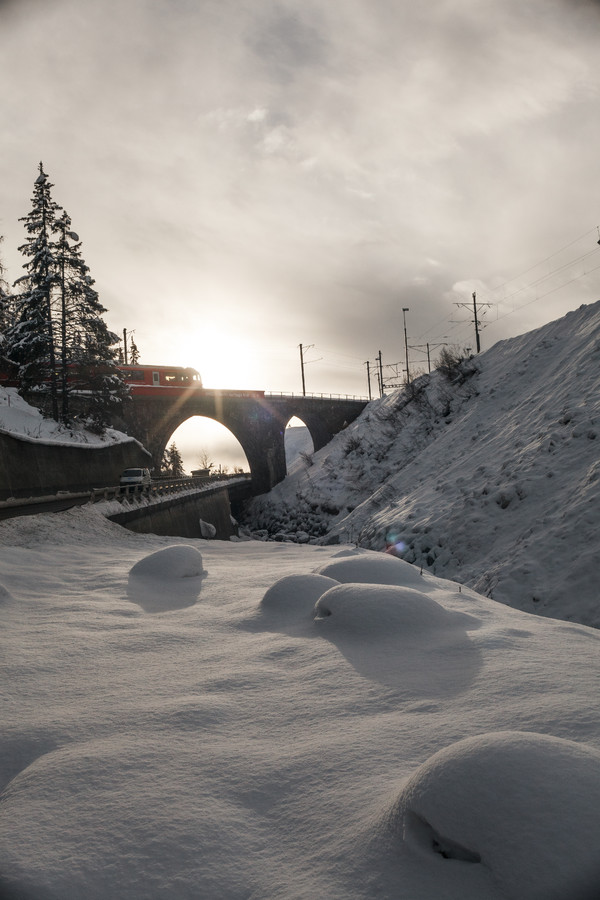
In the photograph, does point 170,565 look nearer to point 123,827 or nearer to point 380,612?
point 380,612

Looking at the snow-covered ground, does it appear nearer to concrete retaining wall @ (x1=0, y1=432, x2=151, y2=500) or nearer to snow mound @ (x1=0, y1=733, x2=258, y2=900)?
snow mound @ (x1=0, y1=733, x2=258, y2=900)

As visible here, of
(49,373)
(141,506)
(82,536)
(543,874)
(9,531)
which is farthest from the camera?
→ (49,373)

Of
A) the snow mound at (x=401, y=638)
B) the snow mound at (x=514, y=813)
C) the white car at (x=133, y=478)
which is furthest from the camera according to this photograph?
the white car at (x=133, y=478)

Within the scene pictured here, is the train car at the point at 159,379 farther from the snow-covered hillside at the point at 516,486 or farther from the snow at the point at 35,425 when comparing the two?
the snow-covered hillside at the point at 516,486

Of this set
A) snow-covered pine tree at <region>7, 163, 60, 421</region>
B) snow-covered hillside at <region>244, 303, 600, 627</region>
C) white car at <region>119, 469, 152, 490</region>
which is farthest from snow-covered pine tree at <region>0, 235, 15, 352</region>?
snow-covered hillside at <region>244, 303, 600, 627</region>

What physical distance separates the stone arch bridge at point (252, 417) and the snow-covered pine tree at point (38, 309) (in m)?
8.04

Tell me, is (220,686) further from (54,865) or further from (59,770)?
(54,865)

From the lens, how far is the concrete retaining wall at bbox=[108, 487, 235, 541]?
53.7 feet

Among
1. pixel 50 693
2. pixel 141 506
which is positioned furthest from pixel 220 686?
pixel 141 506

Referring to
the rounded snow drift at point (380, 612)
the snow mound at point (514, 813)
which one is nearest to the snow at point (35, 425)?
the rounded snow drift at point (380, 612)

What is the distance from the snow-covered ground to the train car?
3314 centimetres

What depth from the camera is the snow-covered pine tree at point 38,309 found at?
91.6ft

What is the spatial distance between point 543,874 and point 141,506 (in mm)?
17279

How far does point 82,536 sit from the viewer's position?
12.0 m
